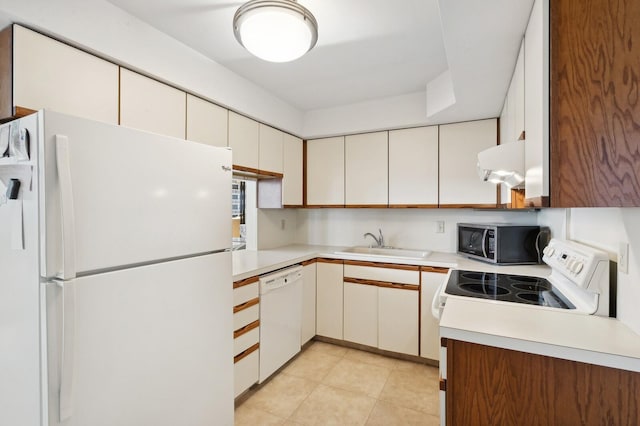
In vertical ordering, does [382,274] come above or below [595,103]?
below


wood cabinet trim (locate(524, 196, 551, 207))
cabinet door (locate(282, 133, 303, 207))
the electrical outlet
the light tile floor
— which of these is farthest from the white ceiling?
the light tile floor

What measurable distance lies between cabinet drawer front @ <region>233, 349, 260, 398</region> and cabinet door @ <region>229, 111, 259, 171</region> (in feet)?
4.67

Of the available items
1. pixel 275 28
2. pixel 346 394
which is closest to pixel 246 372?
pixel 346 394

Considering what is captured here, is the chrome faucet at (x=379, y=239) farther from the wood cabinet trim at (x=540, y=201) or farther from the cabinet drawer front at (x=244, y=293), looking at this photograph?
the wood cabinet trim at (x=540, y=201)

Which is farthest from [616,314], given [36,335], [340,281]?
[36,335]

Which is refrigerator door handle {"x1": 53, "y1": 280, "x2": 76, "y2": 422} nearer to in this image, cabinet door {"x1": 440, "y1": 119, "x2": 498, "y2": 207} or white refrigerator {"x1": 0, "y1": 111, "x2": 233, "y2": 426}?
white refrigerator {"x1": 0, "y1": 111, "x2": 233, "y2": 426}

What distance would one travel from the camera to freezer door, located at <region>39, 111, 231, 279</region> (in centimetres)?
98

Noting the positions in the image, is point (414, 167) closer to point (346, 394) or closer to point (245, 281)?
point (245, 281)

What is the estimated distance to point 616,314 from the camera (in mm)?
1198

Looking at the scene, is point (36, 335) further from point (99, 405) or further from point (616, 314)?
point (616, 314)

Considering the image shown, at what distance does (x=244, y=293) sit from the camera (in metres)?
2.02

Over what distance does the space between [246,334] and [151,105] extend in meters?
1.54

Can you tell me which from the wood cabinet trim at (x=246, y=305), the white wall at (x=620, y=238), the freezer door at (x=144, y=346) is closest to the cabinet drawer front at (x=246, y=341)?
the wood cabinet trim at (x=246, y=305)

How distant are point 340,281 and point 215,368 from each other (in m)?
1.48
